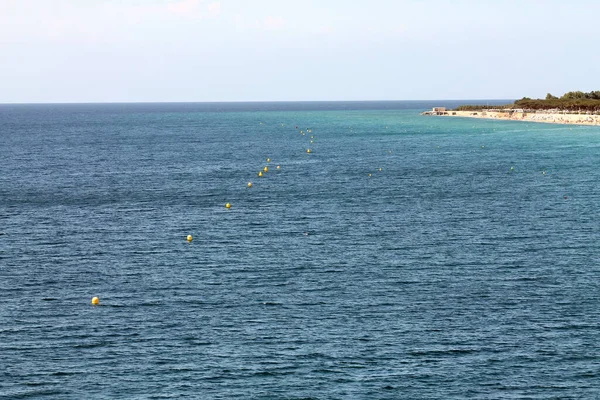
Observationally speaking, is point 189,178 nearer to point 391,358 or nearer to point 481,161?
point 481,161

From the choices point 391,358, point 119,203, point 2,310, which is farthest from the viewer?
point 119,203

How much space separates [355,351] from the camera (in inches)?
1724

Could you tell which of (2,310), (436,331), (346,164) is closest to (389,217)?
(436,331)

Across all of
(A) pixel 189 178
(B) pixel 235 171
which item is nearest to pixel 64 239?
(A) pixel 189 178

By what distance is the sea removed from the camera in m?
40.9

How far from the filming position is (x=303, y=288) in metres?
55.1

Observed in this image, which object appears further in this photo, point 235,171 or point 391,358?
point 235,171

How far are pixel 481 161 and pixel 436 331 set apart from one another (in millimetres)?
89346

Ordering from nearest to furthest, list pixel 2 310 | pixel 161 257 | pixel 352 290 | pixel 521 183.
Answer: pixel 2 310, pixel 352 290, pixel 161 257, pixel 521 183

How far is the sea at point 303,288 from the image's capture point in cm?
4091

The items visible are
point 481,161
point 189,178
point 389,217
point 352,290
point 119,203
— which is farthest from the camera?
point 481,161

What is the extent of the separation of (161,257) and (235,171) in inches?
2347

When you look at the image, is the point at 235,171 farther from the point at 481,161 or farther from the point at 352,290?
the point at 352,290

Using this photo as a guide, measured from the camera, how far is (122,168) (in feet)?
427
